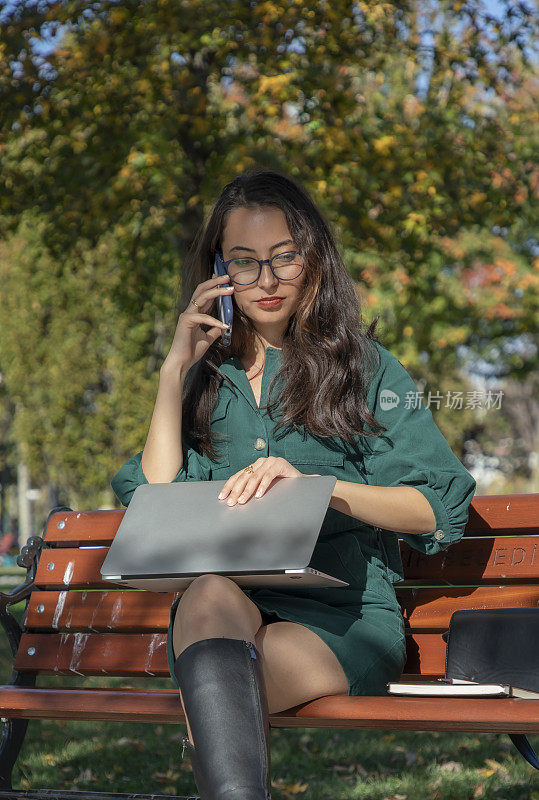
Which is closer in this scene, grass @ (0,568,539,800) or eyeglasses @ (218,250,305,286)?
eyeglasses @ (218,250,305,286)

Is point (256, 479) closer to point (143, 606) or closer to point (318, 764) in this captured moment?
point (143, 606)

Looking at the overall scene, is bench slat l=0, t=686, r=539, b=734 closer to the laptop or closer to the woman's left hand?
the laptop

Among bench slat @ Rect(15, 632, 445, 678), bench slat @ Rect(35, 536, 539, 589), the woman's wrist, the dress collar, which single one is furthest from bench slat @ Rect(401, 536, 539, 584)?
the woman's wrist

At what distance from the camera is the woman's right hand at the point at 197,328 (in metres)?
3.45

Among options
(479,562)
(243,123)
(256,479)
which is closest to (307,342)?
(256,479)

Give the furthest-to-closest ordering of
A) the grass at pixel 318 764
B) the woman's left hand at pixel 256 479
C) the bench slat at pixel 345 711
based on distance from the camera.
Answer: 1. the grass at pixel 318 764
2. the woman's left hand at pixel 256 479
3. the bench slat at pixel 345 711

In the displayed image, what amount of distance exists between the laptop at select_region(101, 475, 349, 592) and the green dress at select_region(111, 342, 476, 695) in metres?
0.10

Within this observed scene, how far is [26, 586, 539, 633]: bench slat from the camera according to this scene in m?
3.57

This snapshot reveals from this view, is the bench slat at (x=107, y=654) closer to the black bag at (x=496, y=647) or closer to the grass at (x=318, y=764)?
the black bag at (x=496, y=647)

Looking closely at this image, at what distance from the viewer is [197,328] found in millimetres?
3541

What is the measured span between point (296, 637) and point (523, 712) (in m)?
0.62

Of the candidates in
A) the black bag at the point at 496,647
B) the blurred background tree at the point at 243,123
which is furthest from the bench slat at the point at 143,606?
the blurred background tree at the point at 243,123

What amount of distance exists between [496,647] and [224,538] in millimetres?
755

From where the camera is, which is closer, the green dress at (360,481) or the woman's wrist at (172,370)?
the green dress at (360,481)
